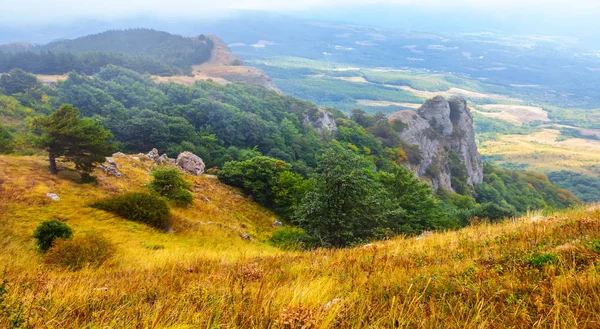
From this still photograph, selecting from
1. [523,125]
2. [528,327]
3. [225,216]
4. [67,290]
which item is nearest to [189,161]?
[225,216]

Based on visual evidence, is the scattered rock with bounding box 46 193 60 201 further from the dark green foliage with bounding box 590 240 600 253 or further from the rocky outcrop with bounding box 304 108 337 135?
the rocky outcrop with bounding box 304 108 337 135

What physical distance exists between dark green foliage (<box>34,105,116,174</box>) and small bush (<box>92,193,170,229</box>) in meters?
4.34

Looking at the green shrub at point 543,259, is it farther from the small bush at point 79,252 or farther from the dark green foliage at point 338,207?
the dark green foliage at point 338,207

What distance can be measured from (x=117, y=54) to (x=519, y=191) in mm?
127589

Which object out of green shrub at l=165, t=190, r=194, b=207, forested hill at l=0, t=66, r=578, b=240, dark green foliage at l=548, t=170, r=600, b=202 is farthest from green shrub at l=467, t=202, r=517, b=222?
dark green foliage at l=548, t=170, r=600, b=202

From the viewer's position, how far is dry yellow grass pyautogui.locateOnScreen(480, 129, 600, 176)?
439 feet

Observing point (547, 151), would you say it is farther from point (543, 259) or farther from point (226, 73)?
point (543, 259)

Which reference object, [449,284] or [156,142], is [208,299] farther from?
[156,142]

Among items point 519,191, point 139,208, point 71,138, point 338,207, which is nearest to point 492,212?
point 338,207

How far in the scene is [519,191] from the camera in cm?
7838

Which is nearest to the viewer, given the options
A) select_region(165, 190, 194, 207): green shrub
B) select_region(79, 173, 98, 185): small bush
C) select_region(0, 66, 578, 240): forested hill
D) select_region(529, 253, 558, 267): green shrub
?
select_region(529, 253, 558, 267): green shrub

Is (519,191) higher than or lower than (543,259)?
lower

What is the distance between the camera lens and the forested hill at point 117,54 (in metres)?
98.4

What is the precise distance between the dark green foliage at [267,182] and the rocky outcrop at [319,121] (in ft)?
157
